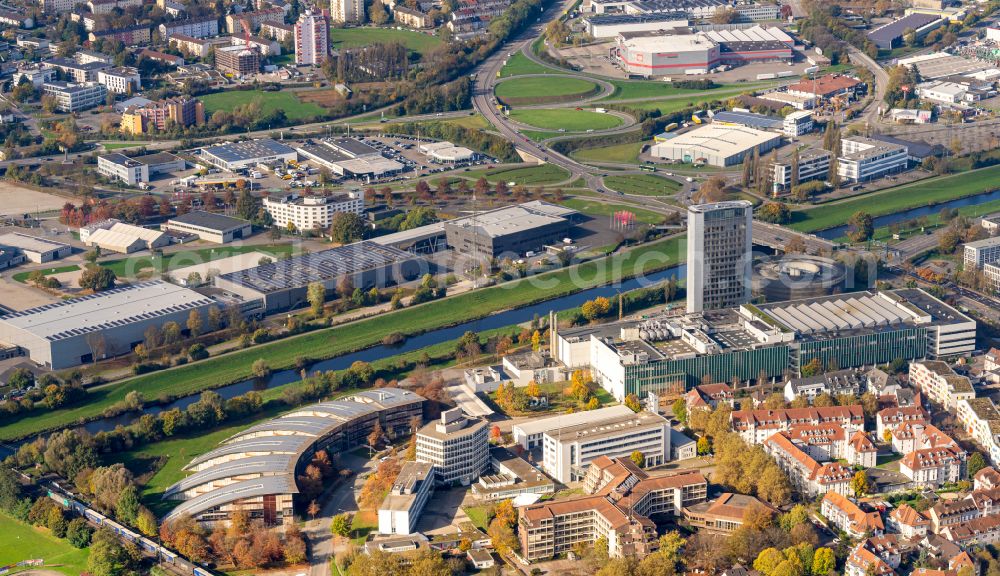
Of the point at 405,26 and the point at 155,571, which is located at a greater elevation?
the point at 405,26

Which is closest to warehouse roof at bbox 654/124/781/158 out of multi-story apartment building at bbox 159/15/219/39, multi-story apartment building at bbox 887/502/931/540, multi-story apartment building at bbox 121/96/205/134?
multi-story apartment building at bbox 121/96/205/134

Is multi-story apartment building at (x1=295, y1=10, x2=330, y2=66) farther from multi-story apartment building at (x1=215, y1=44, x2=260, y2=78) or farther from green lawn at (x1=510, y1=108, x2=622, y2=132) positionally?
green lawn at (x1=510, y1=108, x2=622, y2=132)

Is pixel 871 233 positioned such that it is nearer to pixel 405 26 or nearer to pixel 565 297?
pixel 565 297

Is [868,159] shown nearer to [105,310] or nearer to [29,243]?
[105,310]

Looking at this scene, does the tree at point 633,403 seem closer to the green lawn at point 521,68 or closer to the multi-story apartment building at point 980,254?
the multi-story apartment building at point 980,254

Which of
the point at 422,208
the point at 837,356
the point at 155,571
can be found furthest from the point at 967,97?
the point at 155,571

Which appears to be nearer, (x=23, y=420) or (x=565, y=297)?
(x=23, y=420)

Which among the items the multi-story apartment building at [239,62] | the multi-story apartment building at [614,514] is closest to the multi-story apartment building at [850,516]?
the multi-story apartment building at [614,514]
